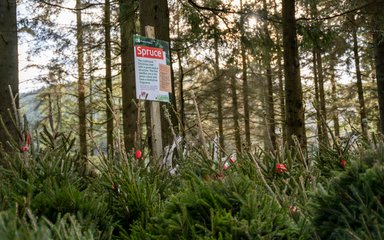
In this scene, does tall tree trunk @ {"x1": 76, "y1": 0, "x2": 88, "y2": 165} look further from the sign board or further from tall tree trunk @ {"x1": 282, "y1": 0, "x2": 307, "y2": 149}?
the sign board

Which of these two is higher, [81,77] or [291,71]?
[81,77]

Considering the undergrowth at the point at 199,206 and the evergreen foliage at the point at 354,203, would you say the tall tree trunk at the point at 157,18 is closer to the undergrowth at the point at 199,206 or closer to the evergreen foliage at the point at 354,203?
the undergrowth at the point at 199,206

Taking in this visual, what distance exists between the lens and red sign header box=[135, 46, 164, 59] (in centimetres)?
433

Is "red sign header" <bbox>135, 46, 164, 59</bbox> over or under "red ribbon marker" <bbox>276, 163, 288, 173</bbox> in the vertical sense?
over

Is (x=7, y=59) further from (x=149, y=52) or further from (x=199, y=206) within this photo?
(x=199, y=206)

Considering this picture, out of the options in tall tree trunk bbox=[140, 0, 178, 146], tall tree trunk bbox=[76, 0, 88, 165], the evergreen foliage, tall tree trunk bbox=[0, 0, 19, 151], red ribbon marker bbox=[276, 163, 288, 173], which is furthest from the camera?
tall tree trunk bbox=[76, 0, 88, 165]

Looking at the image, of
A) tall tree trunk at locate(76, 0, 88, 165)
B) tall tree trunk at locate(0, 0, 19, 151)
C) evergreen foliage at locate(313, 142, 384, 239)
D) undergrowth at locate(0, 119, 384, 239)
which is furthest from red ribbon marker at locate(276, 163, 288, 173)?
tall tree trunk at locate(76, 0, 88, 165)

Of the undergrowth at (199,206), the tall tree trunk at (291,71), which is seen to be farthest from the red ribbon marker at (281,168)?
the tall tree trunk at (291,71)

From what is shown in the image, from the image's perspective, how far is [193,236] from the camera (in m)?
1.17

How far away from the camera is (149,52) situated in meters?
4.46

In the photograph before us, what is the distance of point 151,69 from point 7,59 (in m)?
2.42

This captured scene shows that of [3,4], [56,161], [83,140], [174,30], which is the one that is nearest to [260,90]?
[174,30]

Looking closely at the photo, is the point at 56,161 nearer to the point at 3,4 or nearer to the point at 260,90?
the point at 3,4

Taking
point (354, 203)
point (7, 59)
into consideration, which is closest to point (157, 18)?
point (7, 59)
